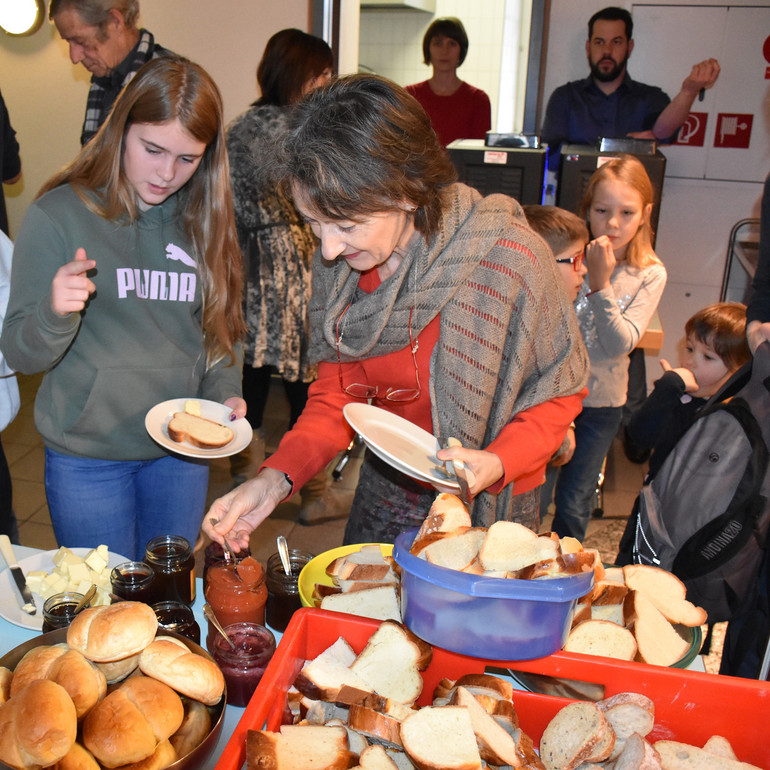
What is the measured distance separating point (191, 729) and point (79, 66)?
5052 mm

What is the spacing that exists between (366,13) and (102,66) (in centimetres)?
426

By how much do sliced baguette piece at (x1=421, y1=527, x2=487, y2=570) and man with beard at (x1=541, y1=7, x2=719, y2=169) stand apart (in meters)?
3.57

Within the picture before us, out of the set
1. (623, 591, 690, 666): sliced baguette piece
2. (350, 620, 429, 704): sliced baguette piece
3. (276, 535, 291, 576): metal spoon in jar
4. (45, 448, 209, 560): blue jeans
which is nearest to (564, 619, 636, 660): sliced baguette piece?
(623, 591, 690, 666): sliced baguette piece

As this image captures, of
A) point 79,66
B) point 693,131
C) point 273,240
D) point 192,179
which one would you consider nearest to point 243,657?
point 192,179

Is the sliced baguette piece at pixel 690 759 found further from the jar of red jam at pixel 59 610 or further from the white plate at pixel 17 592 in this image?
the white plate at pixel 17 592

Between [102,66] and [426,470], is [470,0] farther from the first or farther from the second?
[426,470]

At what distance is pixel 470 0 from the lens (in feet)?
20.4

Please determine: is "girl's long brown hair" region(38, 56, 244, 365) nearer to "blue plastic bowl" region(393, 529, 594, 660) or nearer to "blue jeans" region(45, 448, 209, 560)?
"blue jeans" region(45, 448, 209, 560)

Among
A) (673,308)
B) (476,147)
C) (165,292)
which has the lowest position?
(673,308)

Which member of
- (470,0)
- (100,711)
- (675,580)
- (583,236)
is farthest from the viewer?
(470,0)

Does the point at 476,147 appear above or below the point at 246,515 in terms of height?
above

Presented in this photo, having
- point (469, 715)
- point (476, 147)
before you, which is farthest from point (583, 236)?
point (469, 715)

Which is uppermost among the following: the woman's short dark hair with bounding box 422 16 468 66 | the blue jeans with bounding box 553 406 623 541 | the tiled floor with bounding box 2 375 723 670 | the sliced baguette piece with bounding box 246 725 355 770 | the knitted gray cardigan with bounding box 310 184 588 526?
the woman's short dark hair with bounding box 422 16 468 66

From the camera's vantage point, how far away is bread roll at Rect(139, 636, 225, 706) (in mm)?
923
